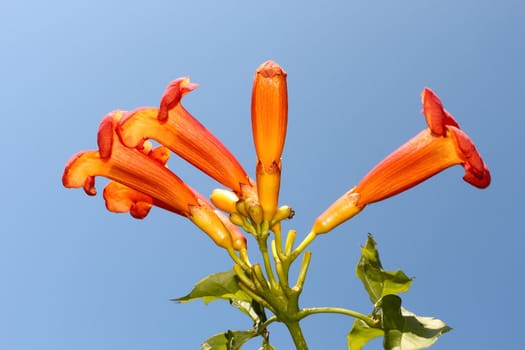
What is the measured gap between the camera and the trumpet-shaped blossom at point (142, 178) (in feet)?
12.3

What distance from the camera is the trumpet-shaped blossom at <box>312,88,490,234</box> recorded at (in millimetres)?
3584

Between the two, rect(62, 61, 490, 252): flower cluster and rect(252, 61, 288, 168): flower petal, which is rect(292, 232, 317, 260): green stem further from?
rect(252, 61, 288, 168): flower petal

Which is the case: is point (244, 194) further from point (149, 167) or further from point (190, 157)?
point (149, 167)

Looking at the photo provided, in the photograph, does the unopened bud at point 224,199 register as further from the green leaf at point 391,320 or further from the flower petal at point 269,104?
the green leaf at point 391,320

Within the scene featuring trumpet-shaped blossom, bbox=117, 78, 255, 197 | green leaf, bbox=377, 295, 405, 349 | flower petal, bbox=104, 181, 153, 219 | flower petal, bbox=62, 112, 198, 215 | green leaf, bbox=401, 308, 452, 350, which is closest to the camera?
green leaf, bbox=401, 308, 452, 350

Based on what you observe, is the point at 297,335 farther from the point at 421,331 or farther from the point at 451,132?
the point at 451,132

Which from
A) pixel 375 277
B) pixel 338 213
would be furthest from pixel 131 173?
pixel 375 277

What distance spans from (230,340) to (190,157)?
1.16 meters

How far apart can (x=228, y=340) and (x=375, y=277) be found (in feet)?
3.31

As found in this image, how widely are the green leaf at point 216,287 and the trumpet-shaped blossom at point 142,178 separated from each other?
0.19m

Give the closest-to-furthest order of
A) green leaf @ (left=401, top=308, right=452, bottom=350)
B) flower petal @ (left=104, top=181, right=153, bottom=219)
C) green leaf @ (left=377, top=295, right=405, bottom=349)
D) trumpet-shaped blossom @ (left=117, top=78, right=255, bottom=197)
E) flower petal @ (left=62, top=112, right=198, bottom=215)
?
green leaf @ (left=401, top=308, right=452, bottom=350) < green leaf @ (left=377, top=295, right=405, bottom=349) < trumpet-shaped blossom @ (left=117, top=78, right=255, bottom=197) < flower petal @ (left=62, top=112, right=198, bottom=215) < flower petal @ (left=104, top=181, right=153, bottom=219)

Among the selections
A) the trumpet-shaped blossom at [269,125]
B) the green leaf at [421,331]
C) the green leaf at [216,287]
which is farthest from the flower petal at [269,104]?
the green leaf at [421,331]

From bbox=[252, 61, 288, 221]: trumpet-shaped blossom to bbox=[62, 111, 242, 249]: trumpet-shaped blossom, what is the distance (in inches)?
15.9

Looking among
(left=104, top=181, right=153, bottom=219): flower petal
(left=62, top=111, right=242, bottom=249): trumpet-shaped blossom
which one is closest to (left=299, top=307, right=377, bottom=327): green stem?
(left=62, top=111, right=242, bottom=249): trumpet-shaped blossom
